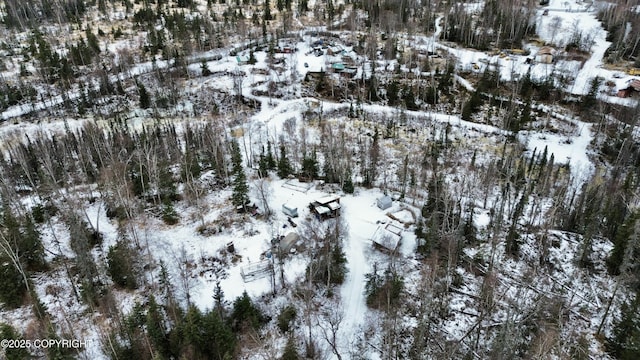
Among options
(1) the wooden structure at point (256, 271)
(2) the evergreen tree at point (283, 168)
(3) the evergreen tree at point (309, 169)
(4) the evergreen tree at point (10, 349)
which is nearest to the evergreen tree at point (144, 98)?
(2) the evergreen tree at point (283, 168)

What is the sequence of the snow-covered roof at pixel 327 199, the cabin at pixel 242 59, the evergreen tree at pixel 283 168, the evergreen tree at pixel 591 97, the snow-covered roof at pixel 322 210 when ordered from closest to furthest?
the snow-covered roof at pixel 322 210
the snow-covered roof at pixel 327 199
the evergreen tree at pixel 283 168
the evergreen tree at pixel 591 97
the cabin at pixel 242 59

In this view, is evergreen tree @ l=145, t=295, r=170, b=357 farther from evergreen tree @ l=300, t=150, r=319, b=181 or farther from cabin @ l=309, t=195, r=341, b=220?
evergreen tree @ l=300, t=150, r=319, b=181

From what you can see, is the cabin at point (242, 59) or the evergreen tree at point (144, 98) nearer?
the evergreen tree at point (144, 98)

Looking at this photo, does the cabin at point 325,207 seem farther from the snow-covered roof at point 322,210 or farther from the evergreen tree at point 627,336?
the evergreen tree at point 627,336

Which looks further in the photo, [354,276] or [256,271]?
[354,276]

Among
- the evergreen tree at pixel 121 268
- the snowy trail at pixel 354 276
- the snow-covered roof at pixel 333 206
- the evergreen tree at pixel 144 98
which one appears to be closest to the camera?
the snowy trail at pixel 354 276

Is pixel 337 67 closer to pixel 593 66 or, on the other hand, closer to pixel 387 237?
pixel 593 66

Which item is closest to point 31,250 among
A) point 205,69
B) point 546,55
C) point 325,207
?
point 325,207

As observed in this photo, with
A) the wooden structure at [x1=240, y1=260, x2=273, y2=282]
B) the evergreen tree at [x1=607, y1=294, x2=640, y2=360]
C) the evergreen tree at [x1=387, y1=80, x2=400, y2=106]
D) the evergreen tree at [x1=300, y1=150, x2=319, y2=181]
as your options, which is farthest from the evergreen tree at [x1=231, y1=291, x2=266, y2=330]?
the evergreen tree at [x1=387, y1=80, x2=400, y2=106]

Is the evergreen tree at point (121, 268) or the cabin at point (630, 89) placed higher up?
the cabin at point (630, 89)
